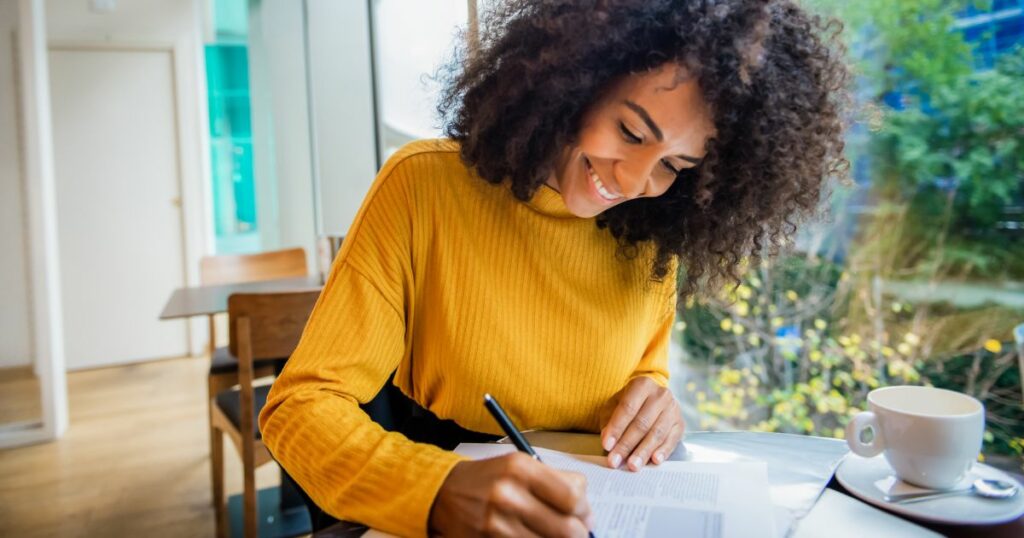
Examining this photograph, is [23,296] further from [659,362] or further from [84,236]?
[659,362]

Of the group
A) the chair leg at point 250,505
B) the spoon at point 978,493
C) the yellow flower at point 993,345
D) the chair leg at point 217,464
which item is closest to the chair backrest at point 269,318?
the chair leg at point 250,505

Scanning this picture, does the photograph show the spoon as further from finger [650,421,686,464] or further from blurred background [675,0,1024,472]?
blurred background [675,0,1024,472]

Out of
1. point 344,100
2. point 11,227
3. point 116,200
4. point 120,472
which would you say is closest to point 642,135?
point 344,100

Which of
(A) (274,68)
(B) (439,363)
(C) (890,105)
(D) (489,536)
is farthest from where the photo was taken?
(A) (274,68)

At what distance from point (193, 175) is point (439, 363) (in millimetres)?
4188

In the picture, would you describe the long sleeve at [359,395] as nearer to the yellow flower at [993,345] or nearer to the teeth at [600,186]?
the teeth at [600,186]

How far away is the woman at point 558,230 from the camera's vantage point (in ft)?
2.30

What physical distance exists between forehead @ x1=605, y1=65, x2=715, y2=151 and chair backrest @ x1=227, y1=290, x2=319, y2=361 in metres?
1.13

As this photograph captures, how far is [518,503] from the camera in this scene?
0.51 meters

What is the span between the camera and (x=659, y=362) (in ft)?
3.20

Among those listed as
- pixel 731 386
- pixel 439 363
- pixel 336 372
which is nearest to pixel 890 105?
pixel 731 386

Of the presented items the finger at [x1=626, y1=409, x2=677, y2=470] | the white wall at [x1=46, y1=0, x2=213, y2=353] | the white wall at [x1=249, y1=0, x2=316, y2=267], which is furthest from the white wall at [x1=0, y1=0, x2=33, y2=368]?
the finger at [x1=626, y1=409, x2=677, y2=470]

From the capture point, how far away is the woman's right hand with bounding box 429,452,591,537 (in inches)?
20.2

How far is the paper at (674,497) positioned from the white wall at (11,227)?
3.22 metres
